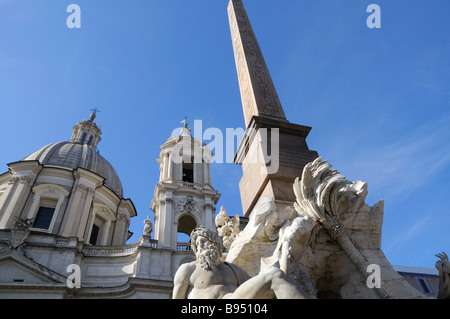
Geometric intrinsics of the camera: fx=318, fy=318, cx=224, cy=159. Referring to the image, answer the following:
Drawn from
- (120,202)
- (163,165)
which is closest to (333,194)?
(163,165)

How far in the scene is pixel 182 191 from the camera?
975 inches

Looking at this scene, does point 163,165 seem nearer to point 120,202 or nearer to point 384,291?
point 120,202

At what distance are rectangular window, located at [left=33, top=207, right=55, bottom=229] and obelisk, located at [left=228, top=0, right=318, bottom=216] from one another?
72.1ft

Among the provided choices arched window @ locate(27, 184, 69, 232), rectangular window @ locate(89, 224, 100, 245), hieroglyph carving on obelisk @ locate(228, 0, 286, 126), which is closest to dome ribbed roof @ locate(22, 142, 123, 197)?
arched window @ locate(27, 184, 69, 232)

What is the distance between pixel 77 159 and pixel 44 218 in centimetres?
674

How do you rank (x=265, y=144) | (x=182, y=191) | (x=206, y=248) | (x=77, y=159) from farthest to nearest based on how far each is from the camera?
(x=77, y=159)
(x=182, y=191)
(x=265, y=144)
(x=206, y=248)

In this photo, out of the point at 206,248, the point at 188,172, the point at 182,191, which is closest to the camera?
the point at 206,248

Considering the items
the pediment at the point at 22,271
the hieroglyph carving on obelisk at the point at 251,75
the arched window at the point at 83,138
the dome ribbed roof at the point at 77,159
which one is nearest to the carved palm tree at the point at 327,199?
the hieroglyph carving on obelisk at the point at 251,75

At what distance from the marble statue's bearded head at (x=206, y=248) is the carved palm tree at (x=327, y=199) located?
1.72 m

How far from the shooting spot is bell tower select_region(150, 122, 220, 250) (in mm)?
23106

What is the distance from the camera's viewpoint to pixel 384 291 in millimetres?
3834

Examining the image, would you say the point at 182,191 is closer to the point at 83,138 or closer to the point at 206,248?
the point at 83,138

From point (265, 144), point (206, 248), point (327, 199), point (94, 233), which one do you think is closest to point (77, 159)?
point (94, 233)

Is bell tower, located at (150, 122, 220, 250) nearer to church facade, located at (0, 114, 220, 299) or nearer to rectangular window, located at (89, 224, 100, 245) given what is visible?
church facade, located at (0, 114, 220, 299)
